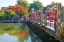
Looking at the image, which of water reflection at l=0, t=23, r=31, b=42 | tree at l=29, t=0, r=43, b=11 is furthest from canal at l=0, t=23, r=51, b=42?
tree at l=29, t=0, r=43, b=11

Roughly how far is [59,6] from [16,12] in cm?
7127

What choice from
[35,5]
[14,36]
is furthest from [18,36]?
[35,5]

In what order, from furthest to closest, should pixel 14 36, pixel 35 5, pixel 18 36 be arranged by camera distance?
pixel 35 5, pixel 14 36, pixel 18 36

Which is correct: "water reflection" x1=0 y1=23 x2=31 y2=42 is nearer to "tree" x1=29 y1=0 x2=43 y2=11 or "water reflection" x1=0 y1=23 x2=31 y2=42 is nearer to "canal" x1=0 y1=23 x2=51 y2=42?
"canal" x1=0 y1=23 x2=51 y2=42

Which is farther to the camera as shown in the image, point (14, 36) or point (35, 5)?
point (35, 5)

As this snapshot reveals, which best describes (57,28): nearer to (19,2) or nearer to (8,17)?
(8,17)

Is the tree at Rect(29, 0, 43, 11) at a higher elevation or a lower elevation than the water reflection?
higher

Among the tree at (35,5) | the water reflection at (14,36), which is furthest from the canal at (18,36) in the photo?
the tree at (35,5)

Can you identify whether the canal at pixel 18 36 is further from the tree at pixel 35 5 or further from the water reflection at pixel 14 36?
the tree at pixel 35 5

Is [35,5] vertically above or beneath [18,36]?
above

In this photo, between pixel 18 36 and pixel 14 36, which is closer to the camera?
pixel 18 36

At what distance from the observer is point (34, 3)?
97.7 m

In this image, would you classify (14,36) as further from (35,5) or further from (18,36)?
(35,5)

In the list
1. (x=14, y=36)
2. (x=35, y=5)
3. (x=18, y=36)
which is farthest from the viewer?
(x=35, y=5)
